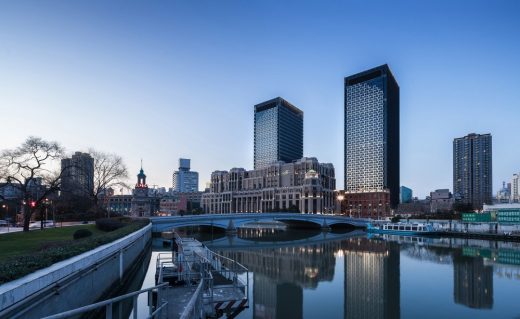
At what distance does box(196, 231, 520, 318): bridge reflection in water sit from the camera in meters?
23.4

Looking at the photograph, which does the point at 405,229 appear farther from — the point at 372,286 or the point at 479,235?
the point at 372,286

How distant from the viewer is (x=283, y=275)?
34188 millimetres

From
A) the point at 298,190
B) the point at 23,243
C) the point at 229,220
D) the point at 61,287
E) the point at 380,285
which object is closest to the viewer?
the point at 61,287

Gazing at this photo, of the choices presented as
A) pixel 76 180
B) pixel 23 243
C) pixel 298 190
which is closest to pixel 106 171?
pixel 76 180

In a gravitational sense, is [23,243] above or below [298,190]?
above

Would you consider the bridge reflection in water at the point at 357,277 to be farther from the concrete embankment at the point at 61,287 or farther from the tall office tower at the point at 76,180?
the tall office tower at the point at 76,180

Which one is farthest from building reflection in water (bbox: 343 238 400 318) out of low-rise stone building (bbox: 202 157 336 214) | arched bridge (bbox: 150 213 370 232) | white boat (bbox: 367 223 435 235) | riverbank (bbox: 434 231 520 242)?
low-rise stone building (bbox: 202 157 336 214)

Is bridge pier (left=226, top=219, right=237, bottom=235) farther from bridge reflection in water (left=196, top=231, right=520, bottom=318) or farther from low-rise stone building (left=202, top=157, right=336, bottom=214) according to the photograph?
low-rise stone building (left=202, top=157, right=336, bottom=214)

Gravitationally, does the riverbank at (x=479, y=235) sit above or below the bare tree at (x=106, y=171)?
below

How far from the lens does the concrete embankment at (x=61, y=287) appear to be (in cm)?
992

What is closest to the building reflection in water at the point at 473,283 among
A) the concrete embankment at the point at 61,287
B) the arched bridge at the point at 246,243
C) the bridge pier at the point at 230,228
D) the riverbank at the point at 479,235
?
the concrete embankment at the point at 61,287

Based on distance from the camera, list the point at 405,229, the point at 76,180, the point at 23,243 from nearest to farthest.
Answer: the point at 23,243 → the point at 76,180 → the point at 405,229

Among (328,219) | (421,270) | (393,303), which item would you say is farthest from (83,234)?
(328,219)

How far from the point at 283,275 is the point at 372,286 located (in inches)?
331
